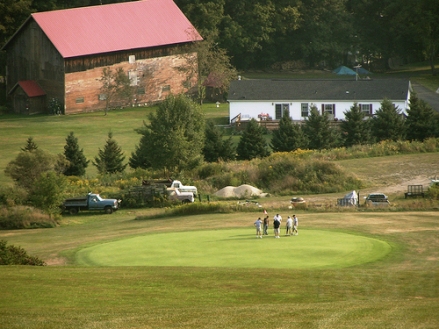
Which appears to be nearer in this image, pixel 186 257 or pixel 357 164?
pixel 186 257

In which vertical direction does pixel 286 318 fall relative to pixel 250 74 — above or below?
below

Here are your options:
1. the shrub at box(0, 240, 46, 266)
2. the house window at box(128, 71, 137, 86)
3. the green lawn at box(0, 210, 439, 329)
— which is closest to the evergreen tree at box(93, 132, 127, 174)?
the green lawn at box(0, 210, 439, 329)

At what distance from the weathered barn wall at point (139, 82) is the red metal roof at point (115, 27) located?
1751mm

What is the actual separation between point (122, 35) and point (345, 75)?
26850mm

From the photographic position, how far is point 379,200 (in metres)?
52.2

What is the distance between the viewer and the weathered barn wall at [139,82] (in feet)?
304

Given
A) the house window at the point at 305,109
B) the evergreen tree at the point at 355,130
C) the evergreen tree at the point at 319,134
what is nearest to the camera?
the evergreen tree at the point at 319,134

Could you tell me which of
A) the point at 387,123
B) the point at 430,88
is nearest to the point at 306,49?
the point at 430,88

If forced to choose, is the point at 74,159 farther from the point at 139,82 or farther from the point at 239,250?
the point at 139,82

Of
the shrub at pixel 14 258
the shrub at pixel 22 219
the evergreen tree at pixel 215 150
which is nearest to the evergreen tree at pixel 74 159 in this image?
the evergreen tree at pixel 215 150

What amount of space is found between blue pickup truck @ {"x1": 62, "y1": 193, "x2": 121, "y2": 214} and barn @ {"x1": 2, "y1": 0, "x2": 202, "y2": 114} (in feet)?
121

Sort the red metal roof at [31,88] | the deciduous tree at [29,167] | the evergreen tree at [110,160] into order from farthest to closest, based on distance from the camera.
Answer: the red metal roof at [31,88] → the evergreen tree at [110,160] → the deciduous tree at [29,167]

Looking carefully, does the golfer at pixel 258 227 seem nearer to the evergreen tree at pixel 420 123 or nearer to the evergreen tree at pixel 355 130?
the evergreen tree at pixel 355 130

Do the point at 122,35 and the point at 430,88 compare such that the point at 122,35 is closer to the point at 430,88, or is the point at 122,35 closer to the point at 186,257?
the point at 430,88
